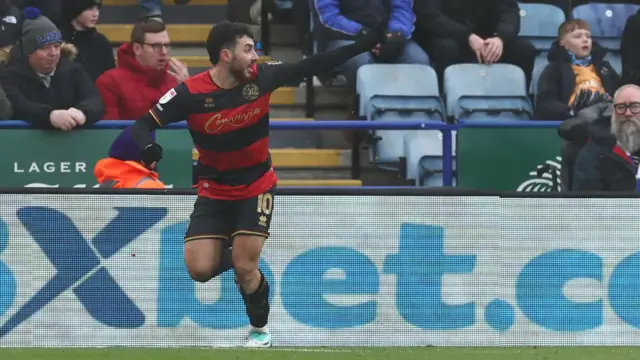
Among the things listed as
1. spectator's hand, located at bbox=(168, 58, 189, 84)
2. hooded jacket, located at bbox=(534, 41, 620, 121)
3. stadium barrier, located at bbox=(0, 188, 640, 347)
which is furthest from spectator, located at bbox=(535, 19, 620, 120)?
spectator's hand, located at bbox=(168, 58, 189, 84)

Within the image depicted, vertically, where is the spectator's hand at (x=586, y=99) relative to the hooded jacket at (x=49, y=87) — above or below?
below

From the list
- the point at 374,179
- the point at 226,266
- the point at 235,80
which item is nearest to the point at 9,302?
the point at 226,266

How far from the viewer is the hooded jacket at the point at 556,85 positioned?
11055 mm

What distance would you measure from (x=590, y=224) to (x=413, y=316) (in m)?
1.36

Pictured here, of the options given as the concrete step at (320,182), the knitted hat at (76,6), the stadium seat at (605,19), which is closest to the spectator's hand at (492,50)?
the stadium seat at (605,19)

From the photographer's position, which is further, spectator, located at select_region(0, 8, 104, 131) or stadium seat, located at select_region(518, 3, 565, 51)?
stadium seat, located at select_region(518, 3, 565, 51)

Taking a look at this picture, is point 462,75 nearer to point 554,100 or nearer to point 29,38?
point 554,100

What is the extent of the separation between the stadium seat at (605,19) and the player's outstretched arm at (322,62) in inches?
222

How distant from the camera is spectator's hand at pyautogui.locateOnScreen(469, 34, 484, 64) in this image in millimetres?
11945

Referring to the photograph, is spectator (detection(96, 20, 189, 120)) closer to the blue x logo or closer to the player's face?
the blue x logo

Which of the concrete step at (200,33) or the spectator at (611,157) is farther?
the concrete step at (200,33)

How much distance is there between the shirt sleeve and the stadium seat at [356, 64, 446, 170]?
3.35 m

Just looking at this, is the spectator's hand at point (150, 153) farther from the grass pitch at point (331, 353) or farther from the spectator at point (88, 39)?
the spectator at point (88, 39)

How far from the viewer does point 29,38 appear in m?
10.3
